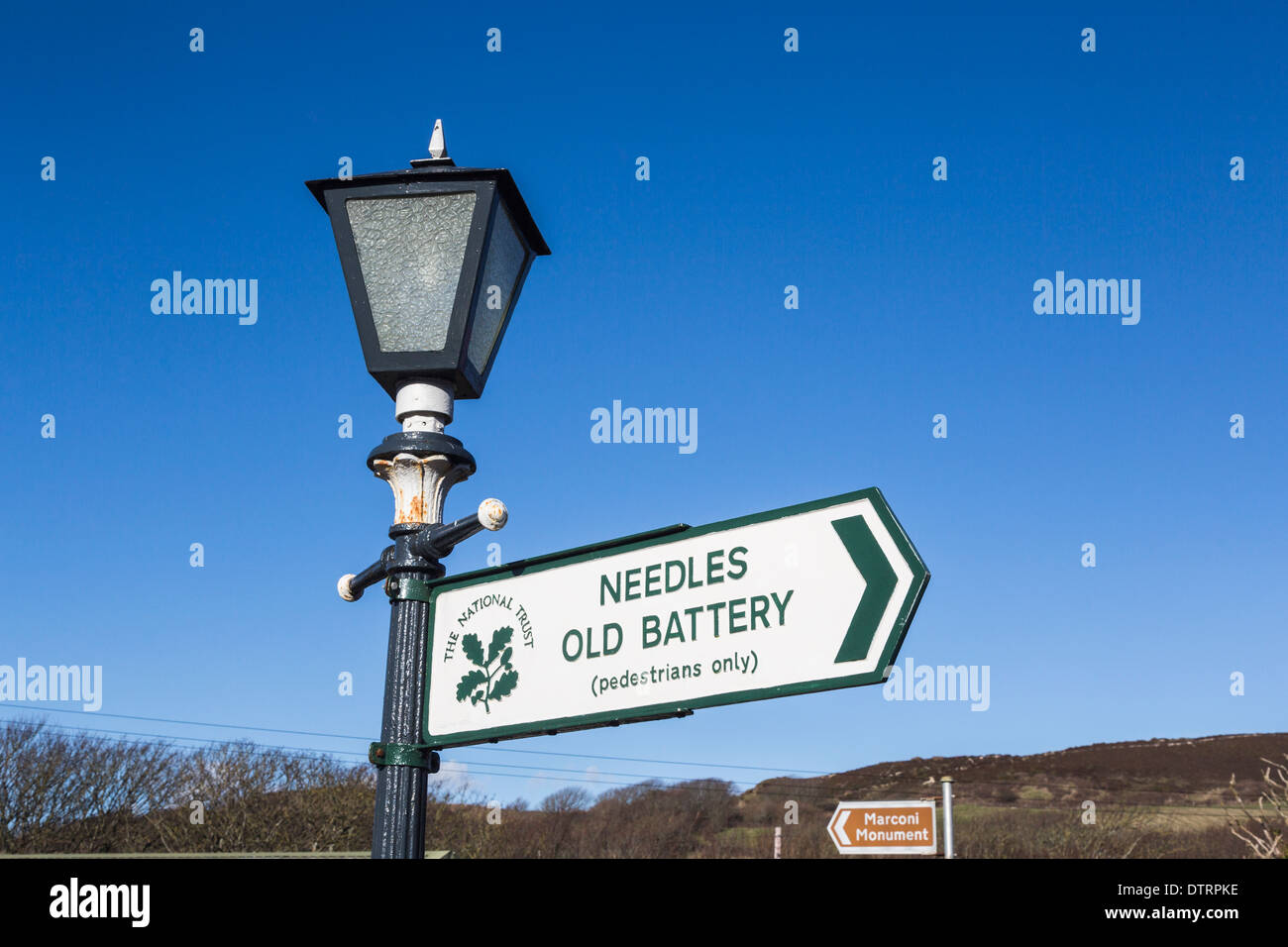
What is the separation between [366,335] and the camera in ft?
11.3

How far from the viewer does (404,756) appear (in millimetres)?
3082

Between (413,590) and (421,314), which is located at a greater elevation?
(421,314)

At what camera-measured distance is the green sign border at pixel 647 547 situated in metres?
2.31

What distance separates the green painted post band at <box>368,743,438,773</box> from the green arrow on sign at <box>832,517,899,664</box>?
1.28 metres

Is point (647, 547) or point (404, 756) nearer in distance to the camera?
point (647, 547)

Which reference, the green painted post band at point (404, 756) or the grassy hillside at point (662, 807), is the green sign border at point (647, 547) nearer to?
the green painted post band at point (404, 756)

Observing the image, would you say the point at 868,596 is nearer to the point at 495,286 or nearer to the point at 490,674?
the point at 490,674

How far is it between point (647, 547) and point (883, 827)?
478 inches

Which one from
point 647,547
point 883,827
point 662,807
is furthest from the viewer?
point 662,807

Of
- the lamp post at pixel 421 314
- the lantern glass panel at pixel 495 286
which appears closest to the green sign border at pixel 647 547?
the lamp post at pixel 421 314

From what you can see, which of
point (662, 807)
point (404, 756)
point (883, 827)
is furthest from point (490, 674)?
point (662, 807)
